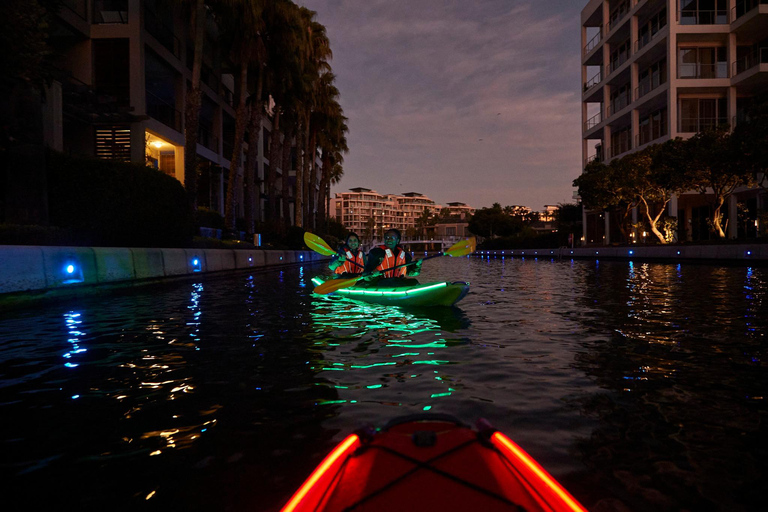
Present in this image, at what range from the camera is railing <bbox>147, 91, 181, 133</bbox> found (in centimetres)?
2776

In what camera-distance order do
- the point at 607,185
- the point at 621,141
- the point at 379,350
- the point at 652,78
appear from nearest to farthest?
the point at 379,350
the point at 607,185
the point at 652,78
the point at 621,141

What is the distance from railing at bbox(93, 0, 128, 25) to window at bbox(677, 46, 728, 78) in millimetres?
35092

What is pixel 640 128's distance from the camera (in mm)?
43125

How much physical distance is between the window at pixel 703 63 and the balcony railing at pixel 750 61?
72cm

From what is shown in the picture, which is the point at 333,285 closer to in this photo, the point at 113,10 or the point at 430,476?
the point at 430,476

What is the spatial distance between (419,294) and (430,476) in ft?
25.0

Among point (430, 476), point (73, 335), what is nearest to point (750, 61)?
point (73, 335)

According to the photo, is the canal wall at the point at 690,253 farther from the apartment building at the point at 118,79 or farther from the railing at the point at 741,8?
the apartment building at the point at 118,79

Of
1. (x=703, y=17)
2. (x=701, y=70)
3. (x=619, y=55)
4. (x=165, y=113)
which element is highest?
(x=619, y=55)

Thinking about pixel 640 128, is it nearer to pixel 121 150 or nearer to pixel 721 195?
pixel 721 195

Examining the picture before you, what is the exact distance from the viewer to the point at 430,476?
1978 mm

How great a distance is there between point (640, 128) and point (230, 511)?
157 feet

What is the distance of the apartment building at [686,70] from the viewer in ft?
114

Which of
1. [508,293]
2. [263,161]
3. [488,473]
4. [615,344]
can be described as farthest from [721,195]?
[263,161]
